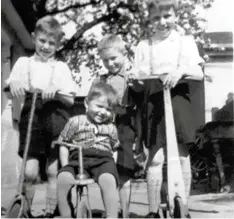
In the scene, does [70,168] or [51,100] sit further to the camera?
[51,100]

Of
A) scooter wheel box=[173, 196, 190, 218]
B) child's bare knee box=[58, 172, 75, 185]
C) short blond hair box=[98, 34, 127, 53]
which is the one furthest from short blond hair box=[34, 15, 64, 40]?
scooter wheel box=[173, 196, 190, 218]

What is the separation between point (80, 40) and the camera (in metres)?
7.50

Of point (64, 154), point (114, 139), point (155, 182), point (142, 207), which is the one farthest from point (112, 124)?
point (142, 207)

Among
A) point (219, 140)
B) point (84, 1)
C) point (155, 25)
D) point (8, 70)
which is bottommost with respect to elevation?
point (219, 140)

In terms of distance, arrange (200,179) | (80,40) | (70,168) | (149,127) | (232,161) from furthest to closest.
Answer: (80,40) < (200,179) < (232,161) < (149,127) < (70,168)

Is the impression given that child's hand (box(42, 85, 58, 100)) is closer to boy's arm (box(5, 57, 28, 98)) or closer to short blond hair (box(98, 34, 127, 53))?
boy's arm (box(5, 57, 28, 98))

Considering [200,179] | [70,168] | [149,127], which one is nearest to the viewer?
[70,168]

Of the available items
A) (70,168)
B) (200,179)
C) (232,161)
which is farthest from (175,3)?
(200,179)

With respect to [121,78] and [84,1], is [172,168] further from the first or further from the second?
[84,1]

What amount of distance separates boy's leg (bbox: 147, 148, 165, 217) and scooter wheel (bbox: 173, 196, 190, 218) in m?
0.23

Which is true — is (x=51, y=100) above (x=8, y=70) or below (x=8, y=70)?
below

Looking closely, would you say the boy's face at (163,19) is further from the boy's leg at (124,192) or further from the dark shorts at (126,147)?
the boy's leg at (124,192)

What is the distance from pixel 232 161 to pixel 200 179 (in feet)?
2.26

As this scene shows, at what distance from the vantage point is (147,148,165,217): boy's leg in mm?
2898
